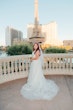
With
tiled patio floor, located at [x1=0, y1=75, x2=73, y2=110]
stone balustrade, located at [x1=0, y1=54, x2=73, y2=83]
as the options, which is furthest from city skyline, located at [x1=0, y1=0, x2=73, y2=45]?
tiled patio floor, located at [x1=0, y1=75, x2=73, y2=110]

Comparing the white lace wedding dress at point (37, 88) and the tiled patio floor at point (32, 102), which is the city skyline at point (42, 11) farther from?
the tiled patio floor at point (32, 102)

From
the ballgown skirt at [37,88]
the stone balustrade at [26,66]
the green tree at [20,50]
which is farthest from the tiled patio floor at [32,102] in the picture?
the green tree at [20,50]

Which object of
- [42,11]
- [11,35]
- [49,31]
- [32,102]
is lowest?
[32,102]

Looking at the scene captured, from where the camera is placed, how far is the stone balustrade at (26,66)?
4180 mm

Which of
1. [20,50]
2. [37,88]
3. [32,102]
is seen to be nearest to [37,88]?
[37,88]

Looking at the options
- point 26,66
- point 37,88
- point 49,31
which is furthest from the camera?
point 49,31

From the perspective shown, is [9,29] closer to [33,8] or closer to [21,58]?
[33,8]

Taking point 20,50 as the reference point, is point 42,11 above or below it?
above

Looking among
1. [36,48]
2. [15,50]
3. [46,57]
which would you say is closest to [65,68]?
[46,57]

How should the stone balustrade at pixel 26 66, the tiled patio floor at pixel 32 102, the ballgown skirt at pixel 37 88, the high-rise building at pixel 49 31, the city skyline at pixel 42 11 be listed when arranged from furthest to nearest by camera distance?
the high-rise building at pixel 49 31 → the city skyline at pixel 42 11 → the stone balustrade at pixel 26 66 → the ballgown skirt at pixel 37 88 → the tiled patio floor at pixel 32 102

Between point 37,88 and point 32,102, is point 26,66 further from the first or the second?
point 32,102

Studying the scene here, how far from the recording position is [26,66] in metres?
4.64

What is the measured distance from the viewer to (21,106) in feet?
8.57

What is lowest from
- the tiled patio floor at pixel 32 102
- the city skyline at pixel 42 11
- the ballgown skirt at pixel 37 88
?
the tiled patio floor at pixel 32 102
